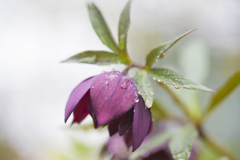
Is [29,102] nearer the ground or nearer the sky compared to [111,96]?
nearer the ground

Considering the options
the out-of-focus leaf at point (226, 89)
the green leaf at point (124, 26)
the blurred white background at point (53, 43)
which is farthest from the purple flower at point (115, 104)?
the blurred white background at point (53, 43)

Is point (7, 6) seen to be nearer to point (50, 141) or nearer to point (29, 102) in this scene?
point (29, 102)

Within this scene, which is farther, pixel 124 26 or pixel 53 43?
pixel 53 43

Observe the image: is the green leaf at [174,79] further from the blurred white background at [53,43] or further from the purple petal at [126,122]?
the blurred white background at [53,43]

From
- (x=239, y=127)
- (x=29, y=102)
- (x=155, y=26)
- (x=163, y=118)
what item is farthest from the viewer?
(x=29, y=102)

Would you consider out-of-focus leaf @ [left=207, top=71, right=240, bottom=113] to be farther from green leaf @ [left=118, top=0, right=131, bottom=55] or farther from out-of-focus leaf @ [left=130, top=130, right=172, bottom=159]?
green leaf @ [left=118, top=0, right=131, bottom=55]

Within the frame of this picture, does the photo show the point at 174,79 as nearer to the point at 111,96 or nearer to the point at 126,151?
the point at 111,96

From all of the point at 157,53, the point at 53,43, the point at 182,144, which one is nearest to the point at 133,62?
the point at 157,53

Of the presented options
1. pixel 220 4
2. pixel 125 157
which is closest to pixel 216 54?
pixel 220 4
